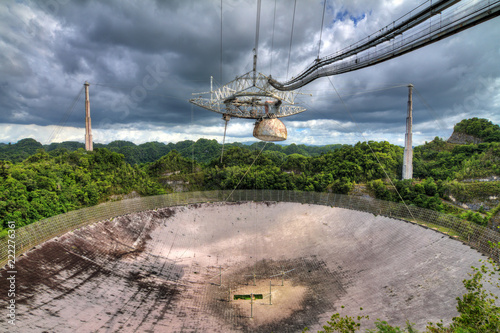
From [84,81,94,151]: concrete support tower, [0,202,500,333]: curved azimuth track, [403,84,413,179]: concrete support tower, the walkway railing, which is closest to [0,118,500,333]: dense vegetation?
[84,81,94,151]: concrete support tower

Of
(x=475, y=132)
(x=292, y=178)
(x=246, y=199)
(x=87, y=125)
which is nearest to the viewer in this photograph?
(x=246, y=199)

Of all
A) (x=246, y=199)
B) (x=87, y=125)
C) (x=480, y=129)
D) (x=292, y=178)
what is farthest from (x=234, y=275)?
(x=480, y=129)

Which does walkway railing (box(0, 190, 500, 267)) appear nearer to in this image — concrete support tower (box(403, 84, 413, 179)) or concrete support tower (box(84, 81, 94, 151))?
concrete support tower (box(403, 84, 413, 179))

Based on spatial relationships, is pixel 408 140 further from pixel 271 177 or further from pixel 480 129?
pixel 480 129

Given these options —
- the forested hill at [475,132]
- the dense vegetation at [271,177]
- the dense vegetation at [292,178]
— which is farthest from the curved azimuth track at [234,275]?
the forested hill at [475,132]

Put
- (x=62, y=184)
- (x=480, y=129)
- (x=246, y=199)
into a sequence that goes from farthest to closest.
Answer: (x=480, y=129), (x=62, y=184), (x=246, y=199)

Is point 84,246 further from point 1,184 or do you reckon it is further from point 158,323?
point 1,184
